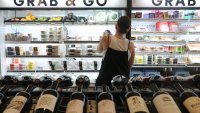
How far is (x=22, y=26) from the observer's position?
5555mm

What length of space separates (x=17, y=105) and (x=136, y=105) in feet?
1.71

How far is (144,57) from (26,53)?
219 centimetres

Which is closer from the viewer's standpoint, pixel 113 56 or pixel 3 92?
pixel 3 92

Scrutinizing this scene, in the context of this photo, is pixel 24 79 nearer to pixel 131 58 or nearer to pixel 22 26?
pixel 131 58

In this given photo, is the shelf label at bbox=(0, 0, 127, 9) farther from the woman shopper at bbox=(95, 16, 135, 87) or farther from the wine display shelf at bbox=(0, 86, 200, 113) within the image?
the wine display shelf at bbox=(0, 86, 200, 113)

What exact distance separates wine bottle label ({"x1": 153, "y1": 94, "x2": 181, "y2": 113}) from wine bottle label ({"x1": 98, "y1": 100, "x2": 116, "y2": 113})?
0.64 feet

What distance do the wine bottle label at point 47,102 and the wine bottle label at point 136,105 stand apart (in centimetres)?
33

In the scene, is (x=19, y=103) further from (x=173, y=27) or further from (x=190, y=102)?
(x=173, y=27)

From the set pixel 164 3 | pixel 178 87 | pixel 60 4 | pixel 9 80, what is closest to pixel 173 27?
pixel 164 3

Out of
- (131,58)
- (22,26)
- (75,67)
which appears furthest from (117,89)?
(22,26)

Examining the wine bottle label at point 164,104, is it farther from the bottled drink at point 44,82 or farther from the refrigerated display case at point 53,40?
the refrigerated display case at point 53,40

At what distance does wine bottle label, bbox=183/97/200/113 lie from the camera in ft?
3.98

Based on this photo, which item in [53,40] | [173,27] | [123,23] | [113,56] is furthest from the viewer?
[173,27]

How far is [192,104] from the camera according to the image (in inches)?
49.5
